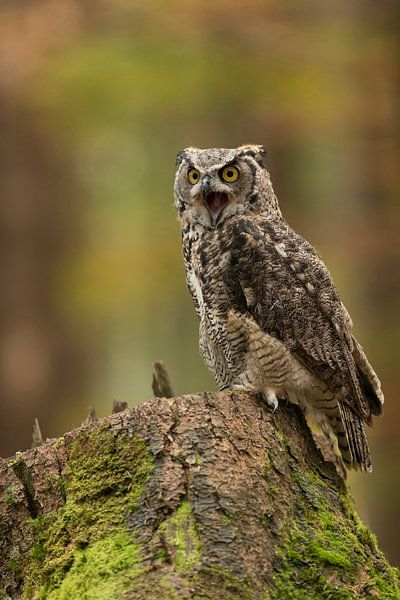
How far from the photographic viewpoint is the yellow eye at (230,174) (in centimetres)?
280

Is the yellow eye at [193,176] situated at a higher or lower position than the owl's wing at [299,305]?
higher

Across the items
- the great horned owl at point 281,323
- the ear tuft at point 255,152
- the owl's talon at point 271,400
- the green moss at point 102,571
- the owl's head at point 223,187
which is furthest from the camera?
the ear tuft at point 255,152

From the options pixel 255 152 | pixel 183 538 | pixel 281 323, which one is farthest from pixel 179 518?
pixel 255 152

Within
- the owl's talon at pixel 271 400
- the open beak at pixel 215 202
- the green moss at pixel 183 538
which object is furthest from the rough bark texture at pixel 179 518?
the open beak at pixel 215 202

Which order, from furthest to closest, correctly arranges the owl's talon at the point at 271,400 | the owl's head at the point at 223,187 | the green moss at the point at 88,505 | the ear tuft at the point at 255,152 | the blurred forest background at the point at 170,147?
the blurred forest background at the point at 170,147, the ear tuft at the point at 255,152, the owl's head at the point at 223,187, the owl's talon at the point at 271,400, the green moss at the point at 88,505

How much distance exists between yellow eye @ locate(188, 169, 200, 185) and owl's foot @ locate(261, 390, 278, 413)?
2.71 feet

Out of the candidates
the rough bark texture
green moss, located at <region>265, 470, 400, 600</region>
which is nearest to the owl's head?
the rough bark texture

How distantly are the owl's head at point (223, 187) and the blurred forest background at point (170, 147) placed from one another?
247cm

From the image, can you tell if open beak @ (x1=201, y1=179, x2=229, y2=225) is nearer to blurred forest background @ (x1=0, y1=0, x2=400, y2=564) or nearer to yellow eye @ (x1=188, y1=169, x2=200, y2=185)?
yellow eye @ (x1=188, y1=169, x2=200, y2=185)

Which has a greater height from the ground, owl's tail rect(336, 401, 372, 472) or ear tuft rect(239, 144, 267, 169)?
ear tuft rect(239, 144, 267, 169)

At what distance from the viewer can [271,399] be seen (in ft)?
7.80

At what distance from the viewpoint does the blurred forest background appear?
5277mm

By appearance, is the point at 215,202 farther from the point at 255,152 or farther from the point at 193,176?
the point at 255,152

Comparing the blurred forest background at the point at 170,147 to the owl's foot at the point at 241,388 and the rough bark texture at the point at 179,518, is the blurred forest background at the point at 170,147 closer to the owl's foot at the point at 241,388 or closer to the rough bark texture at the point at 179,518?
the owl's foot at the point at 241,388
